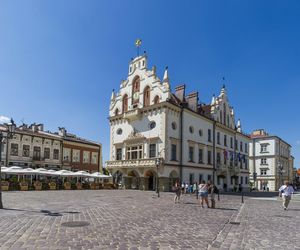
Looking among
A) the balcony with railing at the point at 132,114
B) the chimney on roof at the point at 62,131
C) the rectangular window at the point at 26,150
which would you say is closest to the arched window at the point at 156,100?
the balcony with railing at the point at 132,114

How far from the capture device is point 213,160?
149 ft

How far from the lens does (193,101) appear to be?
4362 cm

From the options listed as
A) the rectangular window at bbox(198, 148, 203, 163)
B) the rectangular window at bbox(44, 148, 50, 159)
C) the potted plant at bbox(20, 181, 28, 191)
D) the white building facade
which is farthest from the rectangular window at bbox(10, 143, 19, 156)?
the white building facade

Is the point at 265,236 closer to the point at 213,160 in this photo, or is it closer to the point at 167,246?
the point at 167,246

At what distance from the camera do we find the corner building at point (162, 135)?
3700cm

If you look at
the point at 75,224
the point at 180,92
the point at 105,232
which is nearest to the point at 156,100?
the point at 180,92

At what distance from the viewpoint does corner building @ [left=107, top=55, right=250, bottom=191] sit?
37.0 meters

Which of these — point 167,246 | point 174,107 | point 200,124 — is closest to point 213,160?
point 200,124

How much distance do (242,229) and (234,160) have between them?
43.0 m

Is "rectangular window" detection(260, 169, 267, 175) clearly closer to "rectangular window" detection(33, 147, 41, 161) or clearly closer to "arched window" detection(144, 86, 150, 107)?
"arched window" detection(144, 86, 150, 107)

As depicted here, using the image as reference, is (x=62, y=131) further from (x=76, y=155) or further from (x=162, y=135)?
(x=162, y=135)

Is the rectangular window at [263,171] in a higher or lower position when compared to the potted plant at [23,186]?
higher

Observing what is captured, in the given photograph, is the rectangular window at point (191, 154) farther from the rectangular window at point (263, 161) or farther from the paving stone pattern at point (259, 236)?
the rectangular window at point (263, 161)

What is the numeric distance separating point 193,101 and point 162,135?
9.93 m
